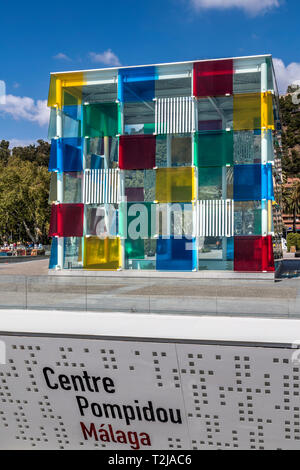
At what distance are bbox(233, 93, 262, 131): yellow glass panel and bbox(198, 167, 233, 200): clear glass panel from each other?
2.66 metres

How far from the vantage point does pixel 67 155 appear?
32.7m

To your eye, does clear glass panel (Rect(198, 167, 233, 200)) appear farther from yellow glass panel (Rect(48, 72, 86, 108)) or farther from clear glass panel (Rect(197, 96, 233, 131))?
yellow glass panel (Rect(48, 72, 86, 108))

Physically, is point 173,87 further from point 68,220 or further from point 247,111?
point 68,220

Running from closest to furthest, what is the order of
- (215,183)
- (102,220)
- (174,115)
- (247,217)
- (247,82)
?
(247,217), (215,183), (247,82), (174,115), (102,220)

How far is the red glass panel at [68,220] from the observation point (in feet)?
106

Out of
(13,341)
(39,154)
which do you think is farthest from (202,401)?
(39,154)

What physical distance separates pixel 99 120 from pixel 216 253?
36.6ft

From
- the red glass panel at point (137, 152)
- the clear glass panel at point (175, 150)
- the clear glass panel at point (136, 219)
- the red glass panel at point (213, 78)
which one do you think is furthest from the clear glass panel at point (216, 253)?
the red glass panel at point (213, 78)

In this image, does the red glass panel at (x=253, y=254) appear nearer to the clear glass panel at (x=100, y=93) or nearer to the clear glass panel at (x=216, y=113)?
the clear glass panel at (x=216, y=113)

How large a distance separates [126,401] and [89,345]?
1.21m

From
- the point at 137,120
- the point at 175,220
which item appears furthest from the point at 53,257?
the point at 137,120

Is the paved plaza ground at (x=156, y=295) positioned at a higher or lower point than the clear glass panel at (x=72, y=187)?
lower

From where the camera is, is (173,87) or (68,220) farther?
(68,220)

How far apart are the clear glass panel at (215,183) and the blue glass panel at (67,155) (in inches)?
303
